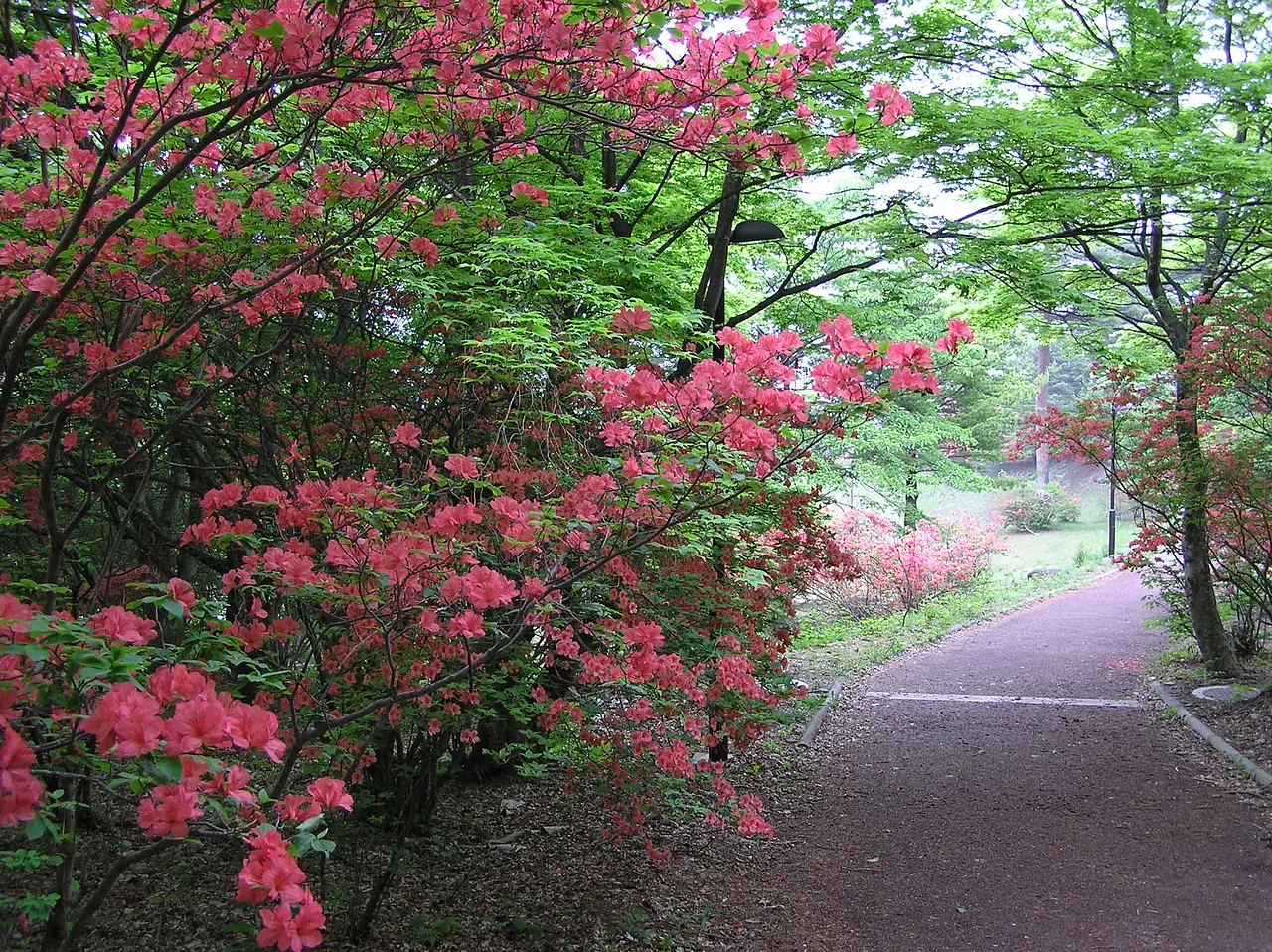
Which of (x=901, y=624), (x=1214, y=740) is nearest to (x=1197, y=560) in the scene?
(x=1214, y=740)

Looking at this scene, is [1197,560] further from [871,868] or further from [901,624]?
[871,868]

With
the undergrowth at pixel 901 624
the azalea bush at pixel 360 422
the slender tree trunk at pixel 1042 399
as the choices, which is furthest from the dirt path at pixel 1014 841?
the slender tree trunk at pixel 1042 399

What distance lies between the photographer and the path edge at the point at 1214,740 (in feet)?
19.4

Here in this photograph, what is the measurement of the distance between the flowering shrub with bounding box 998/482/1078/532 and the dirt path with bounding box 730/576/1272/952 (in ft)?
69.7

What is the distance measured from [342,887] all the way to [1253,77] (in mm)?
8240

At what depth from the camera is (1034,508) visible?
28734 mm

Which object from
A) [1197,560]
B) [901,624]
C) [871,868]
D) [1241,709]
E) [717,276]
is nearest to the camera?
[871,868]

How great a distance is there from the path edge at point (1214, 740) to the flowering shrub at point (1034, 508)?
834 inches

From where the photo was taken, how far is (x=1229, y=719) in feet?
23.8

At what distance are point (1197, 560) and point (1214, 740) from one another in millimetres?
2437

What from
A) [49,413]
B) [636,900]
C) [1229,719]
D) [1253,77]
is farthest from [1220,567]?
[49,413]

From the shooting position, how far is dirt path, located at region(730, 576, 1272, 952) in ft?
13.7

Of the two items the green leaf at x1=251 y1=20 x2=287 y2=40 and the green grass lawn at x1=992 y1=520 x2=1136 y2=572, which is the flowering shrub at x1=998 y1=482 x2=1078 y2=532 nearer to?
the green grass lawn at x1=992 y1=520 x2=1136 y2=572

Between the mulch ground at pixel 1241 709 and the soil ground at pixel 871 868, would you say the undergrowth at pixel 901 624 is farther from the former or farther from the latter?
the mulch ground at pixel 1241 709
